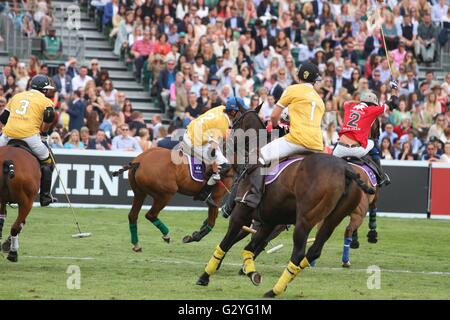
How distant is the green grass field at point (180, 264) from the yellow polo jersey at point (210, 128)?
6.48ft

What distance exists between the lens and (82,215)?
24.9 m

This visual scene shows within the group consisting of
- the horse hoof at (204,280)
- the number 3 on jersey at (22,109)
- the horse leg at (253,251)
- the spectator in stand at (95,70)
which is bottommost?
the horse hoof at (204,280)

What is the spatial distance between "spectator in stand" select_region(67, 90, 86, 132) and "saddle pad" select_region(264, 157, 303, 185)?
14594 millimetres

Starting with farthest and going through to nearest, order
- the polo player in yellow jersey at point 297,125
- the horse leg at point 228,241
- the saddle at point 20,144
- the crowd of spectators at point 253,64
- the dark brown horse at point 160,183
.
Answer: the crowd of spectators at point 253,64 → the dark brown horse at point 160,183 → the saddle at point 20,144 → the polo player in yellow jersey at point 297,125 → the horse leg at point 228,241

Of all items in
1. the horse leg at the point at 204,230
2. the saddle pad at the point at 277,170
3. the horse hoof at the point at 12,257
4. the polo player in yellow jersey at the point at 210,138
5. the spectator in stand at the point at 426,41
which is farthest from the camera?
the spectator in stand at the point at 426,41

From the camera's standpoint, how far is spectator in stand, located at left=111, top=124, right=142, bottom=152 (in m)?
27.8

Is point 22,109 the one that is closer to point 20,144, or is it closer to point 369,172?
point 20,144

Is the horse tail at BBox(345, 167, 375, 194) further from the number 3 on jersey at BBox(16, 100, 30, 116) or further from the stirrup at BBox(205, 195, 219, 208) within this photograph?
the stirrup at BBox(205, 195, 219, 208)

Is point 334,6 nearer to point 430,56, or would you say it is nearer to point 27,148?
point 430,56

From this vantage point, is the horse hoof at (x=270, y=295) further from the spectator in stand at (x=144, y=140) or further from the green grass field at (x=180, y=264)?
the spectator in stand at (x=144, y=140)

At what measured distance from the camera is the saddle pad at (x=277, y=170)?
48.3 ft

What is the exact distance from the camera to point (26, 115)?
17.5m

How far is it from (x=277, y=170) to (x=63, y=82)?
16.1 metres

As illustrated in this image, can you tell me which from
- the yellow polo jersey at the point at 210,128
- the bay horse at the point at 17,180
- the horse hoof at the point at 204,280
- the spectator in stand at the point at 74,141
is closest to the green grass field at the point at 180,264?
the horse hoof at the point at 204,280
